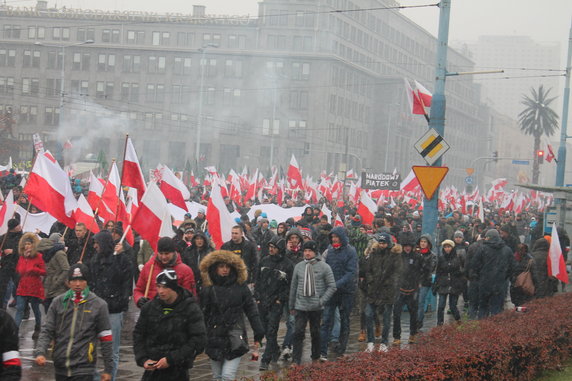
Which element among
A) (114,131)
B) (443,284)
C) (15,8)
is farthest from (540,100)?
(443,284)

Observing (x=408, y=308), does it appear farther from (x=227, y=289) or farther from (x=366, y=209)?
(x=366, y=209)

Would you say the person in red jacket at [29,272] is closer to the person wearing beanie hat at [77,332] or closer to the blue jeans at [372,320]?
the blue jeans at [372,320]

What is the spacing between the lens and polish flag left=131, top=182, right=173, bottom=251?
10562mm

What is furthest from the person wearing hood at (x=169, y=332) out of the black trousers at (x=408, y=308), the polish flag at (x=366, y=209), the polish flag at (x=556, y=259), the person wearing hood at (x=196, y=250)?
the polish flag at (x=366, y=209)

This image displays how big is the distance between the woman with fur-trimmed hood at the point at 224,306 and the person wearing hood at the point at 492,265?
6.57 metres

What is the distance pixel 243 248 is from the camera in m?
11.4

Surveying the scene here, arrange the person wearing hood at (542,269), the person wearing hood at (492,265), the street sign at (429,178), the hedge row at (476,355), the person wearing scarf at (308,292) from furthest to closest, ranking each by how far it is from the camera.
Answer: the person wearing hood at (542,269) → the street sign at (429,178) → the person wearing hood at (492,265) → the person wearing scarf at (308,292) → the hedge row at (476,355)

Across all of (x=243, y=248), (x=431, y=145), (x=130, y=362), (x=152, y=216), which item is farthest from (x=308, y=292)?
(x=431, y=145)

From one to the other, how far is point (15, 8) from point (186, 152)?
72.0 feet

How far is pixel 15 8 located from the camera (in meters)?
88.4

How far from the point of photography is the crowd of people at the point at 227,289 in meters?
6.55

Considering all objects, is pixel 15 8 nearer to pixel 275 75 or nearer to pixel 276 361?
pixel 275 75

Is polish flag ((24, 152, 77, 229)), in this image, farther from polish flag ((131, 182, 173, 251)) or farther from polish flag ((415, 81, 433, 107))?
polish flag ((415, 81, 433, 107))

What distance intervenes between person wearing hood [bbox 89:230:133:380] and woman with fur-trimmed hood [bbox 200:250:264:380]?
5.99 ft
